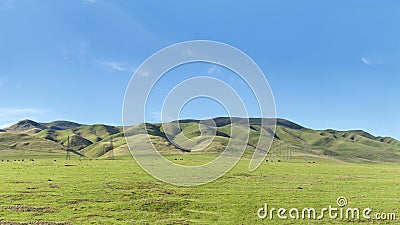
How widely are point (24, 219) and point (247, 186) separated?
100ft

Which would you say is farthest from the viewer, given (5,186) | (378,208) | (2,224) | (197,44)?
(5,186)

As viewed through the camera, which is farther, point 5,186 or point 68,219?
point 5,186

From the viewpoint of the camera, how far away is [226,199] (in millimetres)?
38750

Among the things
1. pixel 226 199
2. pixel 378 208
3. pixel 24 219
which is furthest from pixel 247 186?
pixel 24 219

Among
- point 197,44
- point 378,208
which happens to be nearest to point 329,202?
point 378,208

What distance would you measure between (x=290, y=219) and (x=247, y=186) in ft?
67.1

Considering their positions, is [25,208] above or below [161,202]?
below

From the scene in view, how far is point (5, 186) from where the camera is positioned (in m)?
47.7

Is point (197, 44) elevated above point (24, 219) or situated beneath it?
elevated above

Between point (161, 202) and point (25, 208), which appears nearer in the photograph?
point (25, 208)

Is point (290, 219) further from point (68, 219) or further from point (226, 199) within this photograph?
point (68, 219)

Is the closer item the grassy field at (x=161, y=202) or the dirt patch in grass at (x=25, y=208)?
the grassy field at (x=161, y=202)

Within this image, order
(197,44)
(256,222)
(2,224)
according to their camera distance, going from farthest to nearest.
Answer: (197,44)
(256,222)
(2,224)

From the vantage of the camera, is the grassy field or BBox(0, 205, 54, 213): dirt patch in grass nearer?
the grassy field
